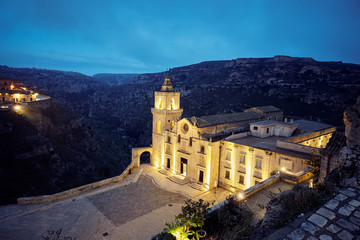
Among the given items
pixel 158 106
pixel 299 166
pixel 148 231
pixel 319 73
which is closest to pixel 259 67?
pixel 319 73

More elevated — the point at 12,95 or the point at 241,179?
the point at 12,95

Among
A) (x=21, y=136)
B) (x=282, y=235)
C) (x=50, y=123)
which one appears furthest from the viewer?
(x=50, y=123)

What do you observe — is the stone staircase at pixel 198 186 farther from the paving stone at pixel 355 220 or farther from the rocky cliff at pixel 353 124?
the paving stone at pixel 355 220

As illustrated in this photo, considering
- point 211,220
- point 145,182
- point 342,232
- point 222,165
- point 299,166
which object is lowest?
point 145,182

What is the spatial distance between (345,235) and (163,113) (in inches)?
1155

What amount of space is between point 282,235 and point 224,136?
79.5ft

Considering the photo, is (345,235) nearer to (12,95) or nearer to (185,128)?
(185,128)

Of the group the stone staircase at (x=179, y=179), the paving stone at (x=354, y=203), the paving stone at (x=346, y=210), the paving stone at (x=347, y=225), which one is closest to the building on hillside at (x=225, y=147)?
the stone staircase at (x=179, y=179)

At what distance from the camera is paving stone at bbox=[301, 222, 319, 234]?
16.7 ft

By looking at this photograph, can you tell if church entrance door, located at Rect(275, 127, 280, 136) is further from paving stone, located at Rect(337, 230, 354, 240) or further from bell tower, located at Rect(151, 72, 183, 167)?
paving stone, located at Rect(337, 230, 354, 240)

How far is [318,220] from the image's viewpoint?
212 inches

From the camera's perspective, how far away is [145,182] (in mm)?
29547

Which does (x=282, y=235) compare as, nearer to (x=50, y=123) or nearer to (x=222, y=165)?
(x=222, y=165)

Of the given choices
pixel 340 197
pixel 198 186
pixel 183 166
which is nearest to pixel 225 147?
pixel 198 186
